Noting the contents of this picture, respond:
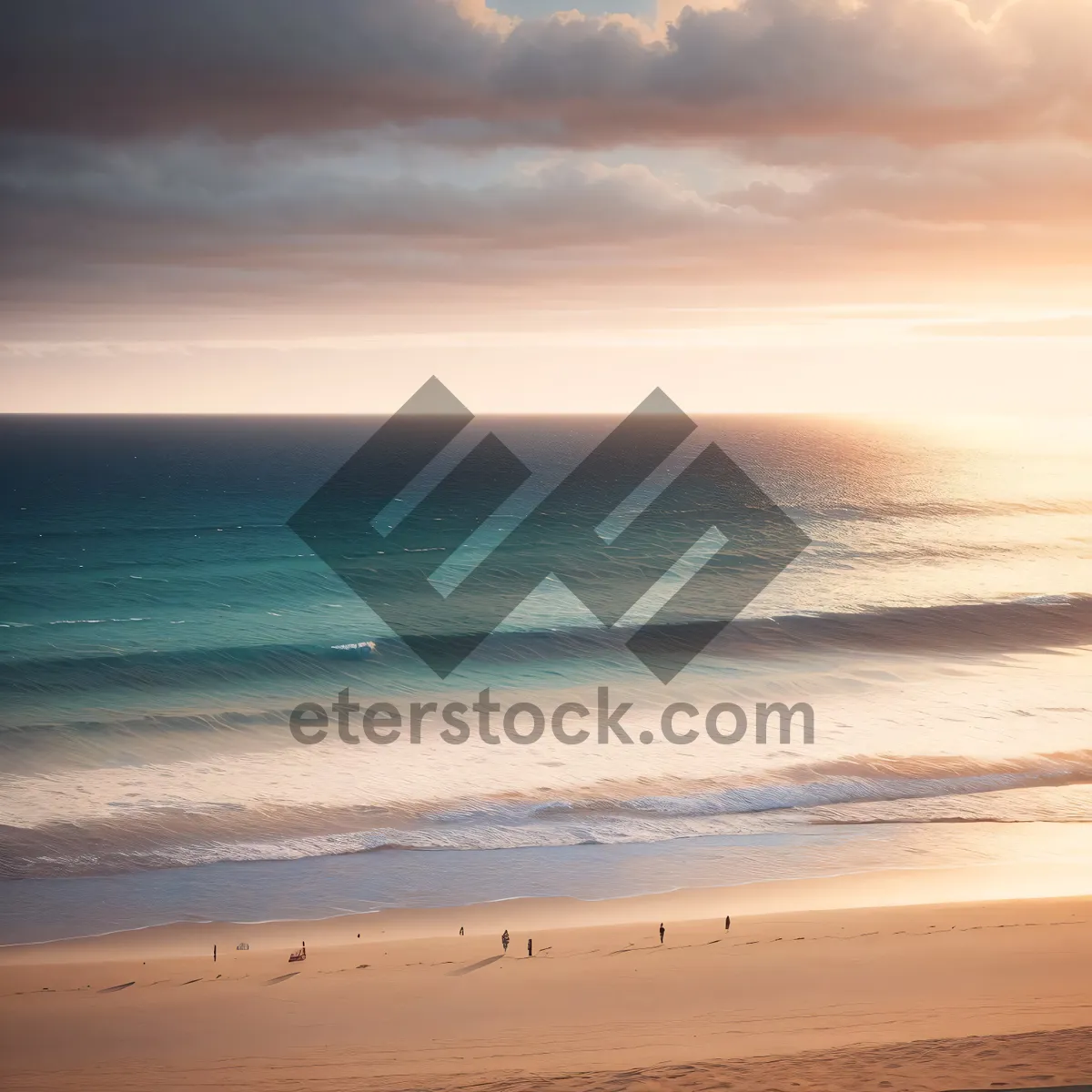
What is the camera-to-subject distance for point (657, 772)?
21.0m

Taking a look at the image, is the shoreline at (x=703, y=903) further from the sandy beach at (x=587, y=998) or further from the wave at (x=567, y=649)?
the wave at (x=567, y=649)

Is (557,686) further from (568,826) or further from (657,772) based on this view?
(568,826)

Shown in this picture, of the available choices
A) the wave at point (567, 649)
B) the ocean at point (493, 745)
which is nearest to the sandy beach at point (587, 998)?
the ocean at point (493, 745)

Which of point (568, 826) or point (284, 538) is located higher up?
point (284, 538)

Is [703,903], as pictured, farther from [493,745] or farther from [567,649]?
[567,649]

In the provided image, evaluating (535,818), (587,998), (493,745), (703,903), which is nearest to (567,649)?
(493,745)

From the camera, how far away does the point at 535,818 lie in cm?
1870

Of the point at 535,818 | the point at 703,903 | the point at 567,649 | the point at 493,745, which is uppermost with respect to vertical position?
Result: the point at 567,649

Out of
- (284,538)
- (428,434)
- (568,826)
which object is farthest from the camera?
(428,434)

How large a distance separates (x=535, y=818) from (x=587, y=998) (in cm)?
668

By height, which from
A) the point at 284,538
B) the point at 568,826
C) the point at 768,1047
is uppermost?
the point at 284,538

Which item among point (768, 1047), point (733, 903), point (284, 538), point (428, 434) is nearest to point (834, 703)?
point (733, 903)

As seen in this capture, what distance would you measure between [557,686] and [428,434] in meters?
155

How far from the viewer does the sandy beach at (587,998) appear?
1012 centimetres
